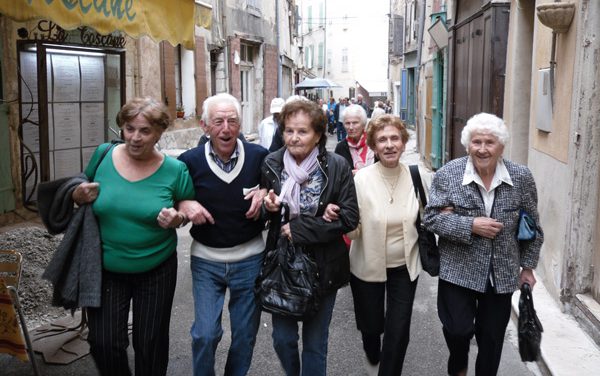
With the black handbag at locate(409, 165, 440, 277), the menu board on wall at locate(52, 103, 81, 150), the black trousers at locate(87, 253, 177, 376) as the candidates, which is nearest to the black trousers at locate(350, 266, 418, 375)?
the black handbag at locate(409, 165, 440, 277)

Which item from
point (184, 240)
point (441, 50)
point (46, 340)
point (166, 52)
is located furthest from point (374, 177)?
point (441, 50)

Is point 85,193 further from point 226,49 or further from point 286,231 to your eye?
point 226,49

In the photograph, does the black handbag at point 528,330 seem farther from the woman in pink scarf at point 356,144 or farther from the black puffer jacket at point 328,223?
the woman in pink scarf at point 356,144

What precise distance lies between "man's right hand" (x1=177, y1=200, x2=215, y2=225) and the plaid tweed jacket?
3.99ft

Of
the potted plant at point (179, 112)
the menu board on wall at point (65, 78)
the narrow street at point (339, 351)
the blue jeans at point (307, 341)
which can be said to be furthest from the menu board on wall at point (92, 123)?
the blue jeans at point (307, 341)

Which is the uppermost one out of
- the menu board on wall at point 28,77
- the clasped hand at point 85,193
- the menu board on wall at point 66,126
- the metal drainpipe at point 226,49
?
the metal drainpipe at point 226,49

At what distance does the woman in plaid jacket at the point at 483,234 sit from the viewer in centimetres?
332

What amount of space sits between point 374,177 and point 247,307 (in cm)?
105

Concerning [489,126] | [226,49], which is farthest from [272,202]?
[226,49]

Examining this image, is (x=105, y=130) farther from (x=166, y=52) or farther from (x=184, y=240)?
(x=166, y=52)

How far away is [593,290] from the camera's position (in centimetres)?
489

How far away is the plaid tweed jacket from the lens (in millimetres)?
3318

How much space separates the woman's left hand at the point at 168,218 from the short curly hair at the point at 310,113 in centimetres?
74

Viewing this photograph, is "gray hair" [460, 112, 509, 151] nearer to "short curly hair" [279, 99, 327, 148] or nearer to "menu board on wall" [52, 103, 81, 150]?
"short curly hair" [279, 99, 327, 148]
